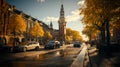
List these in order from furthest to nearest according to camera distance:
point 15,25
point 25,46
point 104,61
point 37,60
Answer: point 15,25, point 25,46, point 37,60, point 104,61

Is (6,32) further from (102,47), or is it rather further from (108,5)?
(108,5)

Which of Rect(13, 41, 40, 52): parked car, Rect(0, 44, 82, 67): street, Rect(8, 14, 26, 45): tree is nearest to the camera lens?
Rect(0, 44, 82, 67): street

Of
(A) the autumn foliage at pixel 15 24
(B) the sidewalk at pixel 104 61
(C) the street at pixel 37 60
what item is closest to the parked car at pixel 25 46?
(C) the street at pixel 37 60

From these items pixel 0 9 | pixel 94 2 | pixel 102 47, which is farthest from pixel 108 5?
pixel 0 9

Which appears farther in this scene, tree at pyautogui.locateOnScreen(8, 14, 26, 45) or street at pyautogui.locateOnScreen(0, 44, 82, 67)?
tree at pyautogui.locateOnScreen(8, 14, 26, 45)

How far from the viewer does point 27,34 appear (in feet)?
244

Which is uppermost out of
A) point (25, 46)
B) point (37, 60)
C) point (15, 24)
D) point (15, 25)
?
point (15, 24)

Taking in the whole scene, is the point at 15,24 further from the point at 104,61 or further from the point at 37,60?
the point at 104,61

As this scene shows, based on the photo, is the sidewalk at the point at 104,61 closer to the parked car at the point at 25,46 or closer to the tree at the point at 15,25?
the parked car at the point at 25,46

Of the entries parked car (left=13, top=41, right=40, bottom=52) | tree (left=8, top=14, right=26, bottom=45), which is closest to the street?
parked car (left=13, top=41, right=40, bottom=52)

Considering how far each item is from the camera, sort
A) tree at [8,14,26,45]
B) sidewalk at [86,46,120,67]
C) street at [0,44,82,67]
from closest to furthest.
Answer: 1. sidewalk at [86,46,120,67]
2. street at [0,44,82,67]
3. tree at [8,14,26,45]

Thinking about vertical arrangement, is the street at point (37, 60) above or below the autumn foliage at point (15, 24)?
below

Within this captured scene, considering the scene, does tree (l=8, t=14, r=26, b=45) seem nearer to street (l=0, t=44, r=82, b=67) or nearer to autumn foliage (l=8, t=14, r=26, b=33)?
autumn foliage (l=8, t=14, r=26, b=33)

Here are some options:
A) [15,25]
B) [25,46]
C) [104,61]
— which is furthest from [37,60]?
[15,25]
